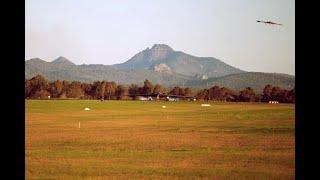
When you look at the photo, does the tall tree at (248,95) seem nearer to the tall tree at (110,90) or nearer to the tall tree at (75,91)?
the tall tree at (110,90)

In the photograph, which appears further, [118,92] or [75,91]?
[118,92]

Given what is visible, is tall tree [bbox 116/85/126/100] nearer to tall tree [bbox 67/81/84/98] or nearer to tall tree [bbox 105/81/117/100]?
tall tree [bbox 105/81/117/100]

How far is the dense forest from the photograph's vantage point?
104375 mm

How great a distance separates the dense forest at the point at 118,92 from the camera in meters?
104

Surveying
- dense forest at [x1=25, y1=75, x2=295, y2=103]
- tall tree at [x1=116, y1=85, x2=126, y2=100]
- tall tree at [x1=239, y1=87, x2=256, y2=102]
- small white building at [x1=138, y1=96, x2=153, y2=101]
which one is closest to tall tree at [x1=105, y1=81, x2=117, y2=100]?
dense forest at [x1=25, y1=75, x2=295, y2=103]

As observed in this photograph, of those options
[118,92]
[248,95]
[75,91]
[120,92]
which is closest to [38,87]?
[75,91]

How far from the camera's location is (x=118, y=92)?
132m

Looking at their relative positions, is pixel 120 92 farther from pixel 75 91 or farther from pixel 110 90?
pixel 75 91

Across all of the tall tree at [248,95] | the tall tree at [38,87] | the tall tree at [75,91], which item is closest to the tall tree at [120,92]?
the tall tree at [75,91]

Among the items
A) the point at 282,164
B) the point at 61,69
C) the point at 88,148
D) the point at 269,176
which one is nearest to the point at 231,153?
the point at 282,164
